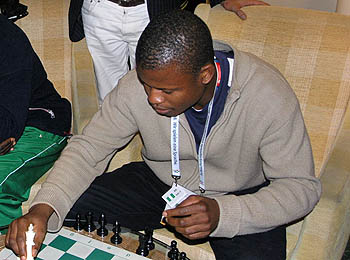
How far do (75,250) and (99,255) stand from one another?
0.23ft

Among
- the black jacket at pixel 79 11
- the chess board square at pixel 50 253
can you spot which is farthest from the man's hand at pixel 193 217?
the black jacket at pixel 79 11

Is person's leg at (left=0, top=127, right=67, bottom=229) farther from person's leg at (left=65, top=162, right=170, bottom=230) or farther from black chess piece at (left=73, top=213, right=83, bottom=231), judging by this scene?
black chess piece at (left=73, top=213, right=83, bottom=231)

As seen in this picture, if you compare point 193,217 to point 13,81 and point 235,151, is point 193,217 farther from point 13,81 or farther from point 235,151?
point 13,81

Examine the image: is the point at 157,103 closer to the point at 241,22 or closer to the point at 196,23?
the point at 196,23

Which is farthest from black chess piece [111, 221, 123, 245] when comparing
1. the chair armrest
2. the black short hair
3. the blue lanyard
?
the chair armrest

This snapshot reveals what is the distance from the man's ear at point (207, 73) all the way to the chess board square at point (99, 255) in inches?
22.8

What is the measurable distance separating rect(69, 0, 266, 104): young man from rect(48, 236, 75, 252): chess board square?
1131 millimetres

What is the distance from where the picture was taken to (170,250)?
1.54 m

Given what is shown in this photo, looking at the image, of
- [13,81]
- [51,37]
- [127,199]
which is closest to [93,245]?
[127,199]

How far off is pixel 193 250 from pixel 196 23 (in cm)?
76

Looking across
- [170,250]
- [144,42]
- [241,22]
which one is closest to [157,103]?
[144,42]

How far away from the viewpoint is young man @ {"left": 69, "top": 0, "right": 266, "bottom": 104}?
7.61ft

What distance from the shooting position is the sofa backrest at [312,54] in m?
2.01

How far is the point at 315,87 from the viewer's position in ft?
6.70
